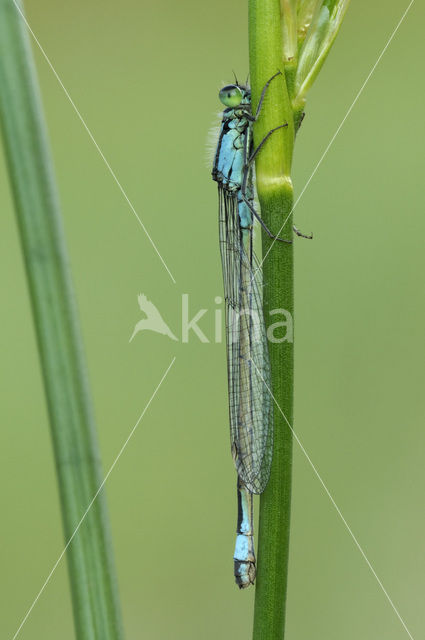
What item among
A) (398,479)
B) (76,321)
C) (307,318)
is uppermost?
(76,321)

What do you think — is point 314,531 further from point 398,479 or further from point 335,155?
point 335,155

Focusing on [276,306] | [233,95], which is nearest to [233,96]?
[233,95]

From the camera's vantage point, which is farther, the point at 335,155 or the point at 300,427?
the point at 335,155

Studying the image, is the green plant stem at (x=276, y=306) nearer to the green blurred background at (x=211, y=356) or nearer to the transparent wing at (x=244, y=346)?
the transparent wing at (x=244, y=346)

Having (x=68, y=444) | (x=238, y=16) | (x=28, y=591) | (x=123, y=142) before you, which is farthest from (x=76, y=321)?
(x=238, y=16)

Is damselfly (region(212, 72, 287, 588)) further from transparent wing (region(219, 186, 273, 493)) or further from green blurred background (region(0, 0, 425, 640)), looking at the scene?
green blurred background (region(0, 0, 425, 640))

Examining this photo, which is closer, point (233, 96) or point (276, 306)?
point (276, 306)

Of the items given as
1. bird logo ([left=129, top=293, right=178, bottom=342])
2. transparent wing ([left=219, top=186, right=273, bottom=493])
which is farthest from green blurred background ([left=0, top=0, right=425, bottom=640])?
transparent wing ([left=219, top=186, right=273, bottom=493])

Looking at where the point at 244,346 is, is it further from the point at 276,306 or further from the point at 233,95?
the point at 276,306
